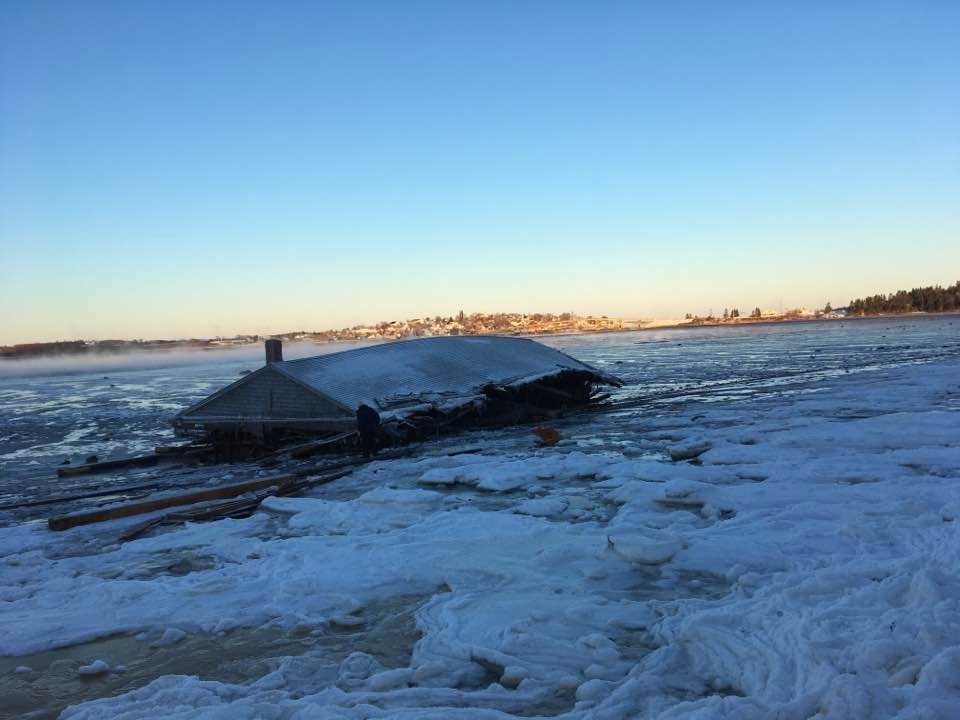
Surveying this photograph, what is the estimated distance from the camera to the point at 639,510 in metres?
9.12

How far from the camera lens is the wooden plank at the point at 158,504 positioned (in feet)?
34.1

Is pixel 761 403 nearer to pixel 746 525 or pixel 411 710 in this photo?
pixel 746 525

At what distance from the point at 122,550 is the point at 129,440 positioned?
48.6 ft

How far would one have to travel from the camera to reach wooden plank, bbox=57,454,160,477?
15930mm

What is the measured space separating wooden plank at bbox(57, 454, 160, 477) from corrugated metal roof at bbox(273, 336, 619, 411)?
407 cm

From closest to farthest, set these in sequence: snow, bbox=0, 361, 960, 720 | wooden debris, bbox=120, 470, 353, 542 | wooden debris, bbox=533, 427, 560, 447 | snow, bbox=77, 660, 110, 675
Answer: snow, bbox=0, 361, 960, 720
snow, bbox=77, 660, 110, 675
wooden debris, bbox=120, 470, 353, 542
wooden debris, bbox=533, 427, 560, 447

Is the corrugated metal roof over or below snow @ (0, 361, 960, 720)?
over

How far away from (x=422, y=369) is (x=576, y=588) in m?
15.9

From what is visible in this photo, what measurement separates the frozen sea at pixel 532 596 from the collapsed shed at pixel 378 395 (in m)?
5.60

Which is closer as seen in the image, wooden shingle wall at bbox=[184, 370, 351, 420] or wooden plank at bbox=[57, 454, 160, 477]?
wooden plank at bbox=[57, 454, 160, 477]

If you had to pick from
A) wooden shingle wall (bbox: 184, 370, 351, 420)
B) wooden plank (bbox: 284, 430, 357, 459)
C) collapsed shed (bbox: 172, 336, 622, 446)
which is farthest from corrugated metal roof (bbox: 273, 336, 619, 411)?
wooden plank (bbox: 284, 430, 357, 459)

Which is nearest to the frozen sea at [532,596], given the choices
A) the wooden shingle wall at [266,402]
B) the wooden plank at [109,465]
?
the wooden plank at [109,465]

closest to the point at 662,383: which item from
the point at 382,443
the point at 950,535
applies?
the point at 382,443

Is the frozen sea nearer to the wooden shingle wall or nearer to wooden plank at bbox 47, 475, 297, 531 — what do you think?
wooden plank at bbox 47, 475, 297, 531
